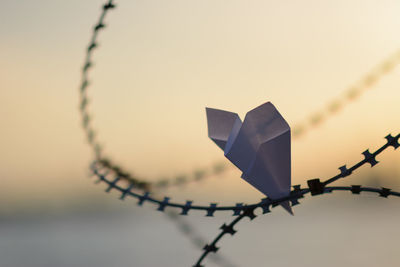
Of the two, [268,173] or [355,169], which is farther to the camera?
[268,173]

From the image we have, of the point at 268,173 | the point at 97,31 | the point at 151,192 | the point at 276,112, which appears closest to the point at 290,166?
the point at 268,173

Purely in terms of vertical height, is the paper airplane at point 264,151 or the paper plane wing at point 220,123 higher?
the paper plane wing at point 220,123

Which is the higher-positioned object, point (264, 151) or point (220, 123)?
point (220, 123)

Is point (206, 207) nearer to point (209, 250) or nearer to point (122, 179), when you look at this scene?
point (209, 250)

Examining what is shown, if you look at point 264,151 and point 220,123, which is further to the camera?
point 220,123

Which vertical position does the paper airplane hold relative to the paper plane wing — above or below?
below

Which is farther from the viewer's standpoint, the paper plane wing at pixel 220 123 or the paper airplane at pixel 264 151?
the paper plane wing at pixel 220 123

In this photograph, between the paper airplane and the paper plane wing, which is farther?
the paper plane wing

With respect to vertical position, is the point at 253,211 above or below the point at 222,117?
below
